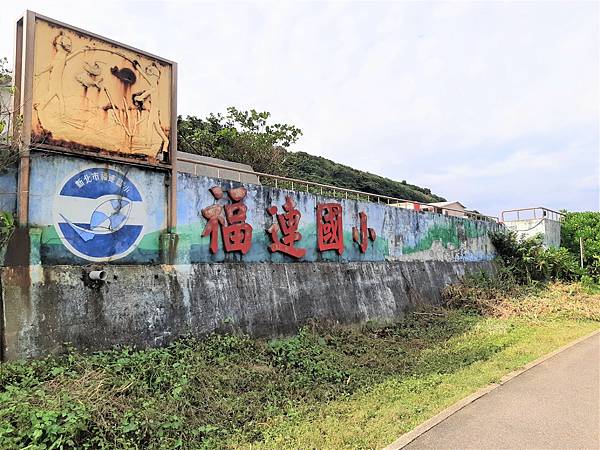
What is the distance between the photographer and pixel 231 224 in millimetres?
7992

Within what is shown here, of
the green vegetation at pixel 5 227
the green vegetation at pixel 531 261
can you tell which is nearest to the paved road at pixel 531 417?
the green vegetation at pixel 5 227

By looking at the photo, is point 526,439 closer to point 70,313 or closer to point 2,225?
point 70,313

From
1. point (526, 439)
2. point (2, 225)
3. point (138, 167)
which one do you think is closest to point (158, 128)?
point (138, 167)

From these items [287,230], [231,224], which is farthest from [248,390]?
[287,230]

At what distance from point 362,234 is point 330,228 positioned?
1.39m

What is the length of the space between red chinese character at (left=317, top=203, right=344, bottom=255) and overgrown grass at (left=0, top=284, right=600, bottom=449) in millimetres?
2159

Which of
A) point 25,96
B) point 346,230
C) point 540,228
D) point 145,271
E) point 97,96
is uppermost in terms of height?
point 97,96

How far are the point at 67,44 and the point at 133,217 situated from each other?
2.46m

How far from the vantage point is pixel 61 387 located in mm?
4598

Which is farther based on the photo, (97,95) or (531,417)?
(97,95)

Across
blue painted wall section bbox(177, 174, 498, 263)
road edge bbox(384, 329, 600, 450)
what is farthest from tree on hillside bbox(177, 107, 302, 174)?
road edge bbox(384, 329, 600, 450)

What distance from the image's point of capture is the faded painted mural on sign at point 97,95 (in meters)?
5.62

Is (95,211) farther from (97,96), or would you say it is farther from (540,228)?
(540,228)

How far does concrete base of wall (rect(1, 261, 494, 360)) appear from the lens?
5.21 m
